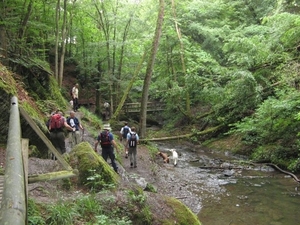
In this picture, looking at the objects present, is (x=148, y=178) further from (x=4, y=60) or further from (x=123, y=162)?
(x=4, y=60)

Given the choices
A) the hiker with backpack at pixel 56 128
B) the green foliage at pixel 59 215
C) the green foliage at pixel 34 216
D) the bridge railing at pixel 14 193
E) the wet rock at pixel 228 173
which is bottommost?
the wet rock at pixel 228 173

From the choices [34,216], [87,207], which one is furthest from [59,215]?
[87,207]

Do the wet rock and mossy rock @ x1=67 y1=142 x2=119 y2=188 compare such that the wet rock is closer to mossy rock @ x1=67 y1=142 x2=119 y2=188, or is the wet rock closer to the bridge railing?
mossy rock @ x1=67 y1=142 x2=119 y2=188

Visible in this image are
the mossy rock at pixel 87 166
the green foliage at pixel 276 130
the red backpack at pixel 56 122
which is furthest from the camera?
the green foliage at pixel 276 130

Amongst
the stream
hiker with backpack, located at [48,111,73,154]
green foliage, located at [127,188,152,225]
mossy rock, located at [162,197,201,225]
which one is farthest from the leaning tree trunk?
green foliage, located at [127,188,152,225]

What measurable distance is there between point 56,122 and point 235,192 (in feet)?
22.2

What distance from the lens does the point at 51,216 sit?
4.45m

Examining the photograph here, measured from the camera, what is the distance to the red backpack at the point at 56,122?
31.1 feet

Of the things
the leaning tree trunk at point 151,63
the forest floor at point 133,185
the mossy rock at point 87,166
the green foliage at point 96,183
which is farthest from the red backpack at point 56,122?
the leaning tree trunk at point 151,63

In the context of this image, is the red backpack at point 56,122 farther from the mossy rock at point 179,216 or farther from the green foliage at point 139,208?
the mossy rock at point 179,216

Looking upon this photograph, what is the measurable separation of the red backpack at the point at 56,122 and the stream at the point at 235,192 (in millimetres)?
4564

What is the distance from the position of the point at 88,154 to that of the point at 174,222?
3.03 m

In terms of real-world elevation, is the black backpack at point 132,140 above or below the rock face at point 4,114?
below

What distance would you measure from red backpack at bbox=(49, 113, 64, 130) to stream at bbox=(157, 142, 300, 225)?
15.0 feet
